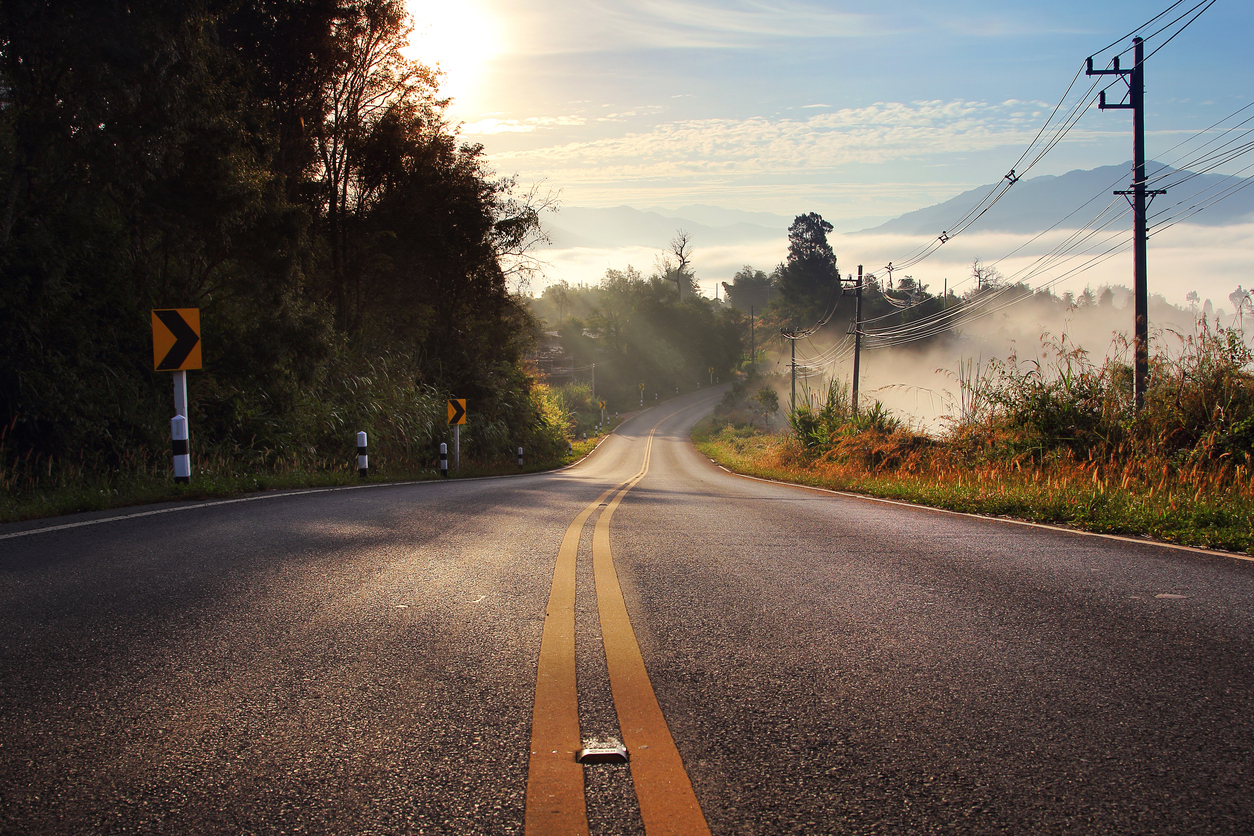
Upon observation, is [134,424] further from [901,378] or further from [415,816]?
[901,378]

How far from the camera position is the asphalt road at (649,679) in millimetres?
1780

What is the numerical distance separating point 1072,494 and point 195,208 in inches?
556

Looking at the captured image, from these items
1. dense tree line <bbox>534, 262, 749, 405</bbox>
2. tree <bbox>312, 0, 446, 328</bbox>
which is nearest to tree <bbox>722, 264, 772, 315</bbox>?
dense tree line <bbox>534, 262, 749, 405</bbox>

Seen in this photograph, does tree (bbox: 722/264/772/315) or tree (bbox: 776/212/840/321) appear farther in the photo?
tree (bbox: 722/264/772/315)

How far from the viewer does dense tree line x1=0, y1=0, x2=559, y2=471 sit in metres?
10.6

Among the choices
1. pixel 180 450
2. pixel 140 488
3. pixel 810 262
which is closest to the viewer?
pixel 140 488

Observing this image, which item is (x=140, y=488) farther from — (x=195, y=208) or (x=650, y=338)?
(x=650, y=338)

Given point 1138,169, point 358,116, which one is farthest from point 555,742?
point 358,116

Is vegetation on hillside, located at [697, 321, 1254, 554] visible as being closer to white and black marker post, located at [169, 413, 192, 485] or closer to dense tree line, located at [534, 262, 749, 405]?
white and black marker post, located at [169, 413, 192, 485]

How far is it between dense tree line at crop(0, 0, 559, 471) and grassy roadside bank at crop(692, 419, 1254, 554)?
11759 mm

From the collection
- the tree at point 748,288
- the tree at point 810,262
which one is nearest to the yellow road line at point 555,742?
the tree at point 810,262

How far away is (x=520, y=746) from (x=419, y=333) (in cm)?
2557

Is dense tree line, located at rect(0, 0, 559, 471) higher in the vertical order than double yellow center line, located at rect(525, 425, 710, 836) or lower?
higher

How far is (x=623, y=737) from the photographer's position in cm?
214
